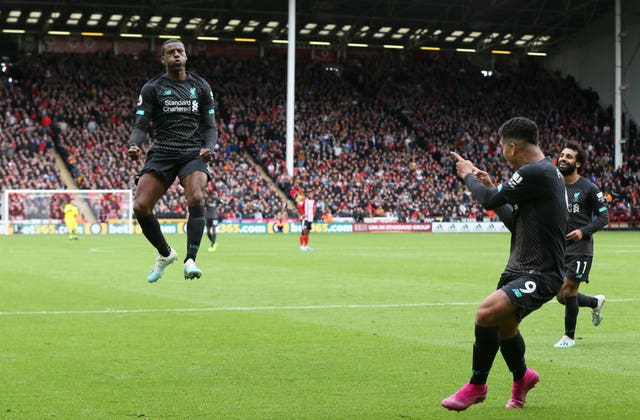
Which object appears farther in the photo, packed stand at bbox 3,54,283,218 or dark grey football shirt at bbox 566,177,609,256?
packed stand at bbox 3,54,283,218

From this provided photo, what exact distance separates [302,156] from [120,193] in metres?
13.1

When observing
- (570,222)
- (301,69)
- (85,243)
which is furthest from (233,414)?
(301,69)

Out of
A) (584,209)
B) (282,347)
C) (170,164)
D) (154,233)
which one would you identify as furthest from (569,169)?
(154,233)

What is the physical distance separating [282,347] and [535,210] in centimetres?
468

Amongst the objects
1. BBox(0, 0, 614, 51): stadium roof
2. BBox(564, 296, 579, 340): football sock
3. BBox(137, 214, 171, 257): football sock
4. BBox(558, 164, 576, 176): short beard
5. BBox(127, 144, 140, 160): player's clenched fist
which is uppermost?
BBox(0, 0, 614, 51): stadium roof

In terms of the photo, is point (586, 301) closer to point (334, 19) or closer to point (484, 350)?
point (484, 350)

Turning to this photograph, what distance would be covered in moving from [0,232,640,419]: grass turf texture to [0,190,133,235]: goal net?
2790 centimetres

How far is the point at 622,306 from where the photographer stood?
56.0 feet

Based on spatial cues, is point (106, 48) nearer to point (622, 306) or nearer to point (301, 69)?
point (301, 69)

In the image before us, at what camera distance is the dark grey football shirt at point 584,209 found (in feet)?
42.4

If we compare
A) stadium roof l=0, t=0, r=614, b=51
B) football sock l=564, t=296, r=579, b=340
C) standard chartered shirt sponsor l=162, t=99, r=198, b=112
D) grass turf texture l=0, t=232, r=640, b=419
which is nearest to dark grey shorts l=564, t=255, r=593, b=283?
football sock l=564, t=296, r=579, b=340

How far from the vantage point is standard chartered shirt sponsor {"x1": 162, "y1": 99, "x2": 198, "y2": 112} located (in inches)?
438

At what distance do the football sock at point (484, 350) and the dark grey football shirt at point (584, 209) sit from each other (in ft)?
16.4

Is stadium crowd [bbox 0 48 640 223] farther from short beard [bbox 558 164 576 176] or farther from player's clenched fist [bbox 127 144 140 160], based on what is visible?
player's clenched fist [bbox 127 144 140 160]
